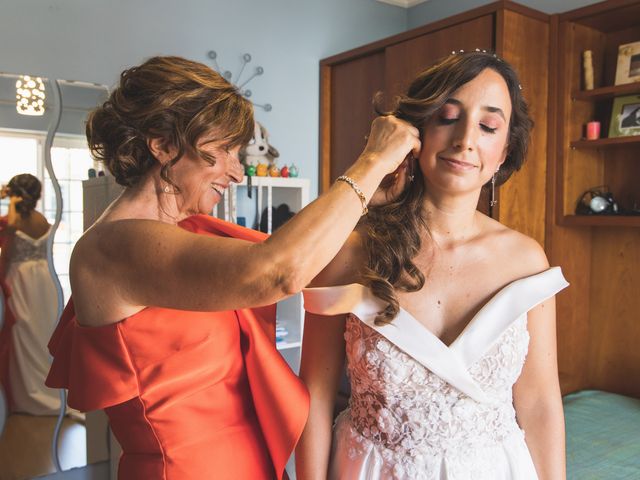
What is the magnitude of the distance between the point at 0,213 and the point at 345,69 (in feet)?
6.76

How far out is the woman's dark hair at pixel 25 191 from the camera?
2.54m

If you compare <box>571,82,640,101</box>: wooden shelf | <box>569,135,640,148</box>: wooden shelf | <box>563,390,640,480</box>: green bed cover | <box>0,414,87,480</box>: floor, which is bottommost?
<box>0,414,87,480</box>: floor

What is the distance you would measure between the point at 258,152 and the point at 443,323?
2.13m

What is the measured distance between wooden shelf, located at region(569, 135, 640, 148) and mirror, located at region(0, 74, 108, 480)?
85.0 inches

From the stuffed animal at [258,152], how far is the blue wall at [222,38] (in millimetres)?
375

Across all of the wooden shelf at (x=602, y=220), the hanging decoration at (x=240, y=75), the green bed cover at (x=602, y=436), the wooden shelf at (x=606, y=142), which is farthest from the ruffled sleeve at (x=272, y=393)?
the hanging decoration at (x=240, y=75)

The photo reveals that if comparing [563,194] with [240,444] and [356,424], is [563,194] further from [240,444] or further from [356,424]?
[240,444]

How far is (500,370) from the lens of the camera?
1120mm

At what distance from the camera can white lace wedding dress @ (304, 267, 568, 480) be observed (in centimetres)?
109

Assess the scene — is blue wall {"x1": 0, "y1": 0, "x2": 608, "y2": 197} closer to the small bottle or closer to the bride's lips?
the small bottle

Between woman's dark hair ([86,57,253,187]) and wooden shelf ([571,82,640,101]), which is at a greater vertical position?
wooden shelf ([571,82,640,101])

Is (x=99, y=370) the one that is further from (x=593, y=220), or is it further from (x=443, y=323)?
(x=593, y=220)

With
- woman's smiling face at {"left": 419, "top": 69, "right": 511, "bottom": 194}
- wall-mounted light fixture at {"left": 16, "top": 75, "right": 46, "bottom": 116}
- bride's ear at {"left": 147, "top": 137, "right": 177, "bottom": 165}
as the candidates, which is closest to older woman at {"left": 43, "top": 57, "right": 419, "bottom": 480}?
bride's ear at {"left": 147, "top": 137, "right": 177, "bottom": 165}

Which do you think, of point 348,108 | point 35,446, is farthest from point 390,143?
point 348,108
